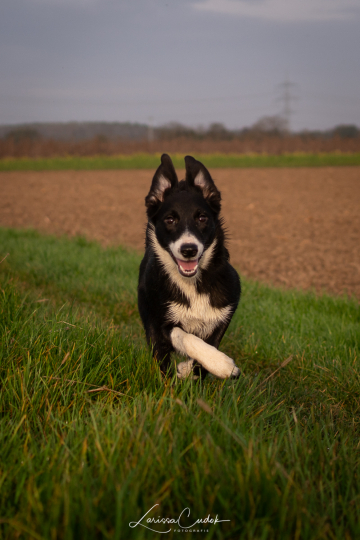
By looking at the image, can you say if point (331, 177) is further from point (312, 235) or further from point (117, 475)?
point (117, 475)

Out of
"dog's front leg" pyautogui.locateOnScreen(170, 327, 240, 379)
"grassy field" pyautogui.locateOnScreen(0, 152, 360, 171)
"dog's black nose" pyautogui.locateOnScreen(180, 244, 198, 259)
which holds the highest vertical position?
"grassy field" pyautogui.locateOnScreen(0, 152, 360, 171)

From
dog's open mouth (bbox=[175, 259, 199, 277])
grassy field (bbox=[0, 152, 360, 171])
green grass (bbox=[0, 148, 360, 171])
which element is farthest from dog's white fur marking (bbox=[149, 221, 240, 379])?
grassy field (bbox=[0, 152, 360, 171])

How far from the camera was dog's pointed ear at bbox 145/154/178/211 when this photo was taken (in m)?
3.43

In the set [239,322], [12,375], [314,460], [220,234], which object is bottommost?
[239,322]

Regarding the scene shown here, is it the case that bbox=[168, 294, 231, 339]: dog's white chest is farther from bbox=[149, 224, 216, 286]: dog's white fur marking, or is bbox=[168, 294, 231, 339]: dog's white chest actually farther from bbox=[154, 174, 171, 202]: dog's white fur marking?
bbox=[154, 174, 171, 202]: dog's white fur marking

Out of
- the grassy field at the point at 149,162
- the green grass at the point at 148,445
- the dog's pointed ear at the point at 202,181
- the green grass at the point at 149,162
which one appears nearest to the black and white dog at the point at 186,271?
the dog's pointed ear at the point at 202,181

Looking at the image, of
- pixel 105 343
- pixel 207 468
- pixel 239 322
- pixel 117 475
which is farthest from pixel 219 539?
pixel 239 322

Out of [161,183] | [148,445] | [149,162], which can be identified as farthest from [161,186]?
[149,162]

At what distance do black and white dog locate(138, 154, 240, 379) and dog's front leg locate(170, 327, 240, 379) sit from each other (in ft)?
0.08

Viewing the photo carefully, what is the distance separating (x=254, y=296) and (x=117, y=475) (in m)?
4.41

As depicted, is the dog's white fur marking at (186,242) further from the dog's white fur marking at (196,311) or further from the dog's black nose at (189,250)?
the dog's white fur marking at (196,311)

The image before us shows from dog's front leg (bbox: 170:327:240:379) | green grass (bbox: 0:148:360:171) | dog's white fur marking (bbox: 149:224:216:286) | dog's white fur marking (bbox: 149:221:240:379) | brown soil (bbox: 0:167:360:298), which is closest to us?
dog's front leg (bbox: 170:327:240:379)

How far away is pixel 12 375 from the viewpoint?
2.39m

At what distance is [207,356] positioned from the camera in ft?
9.39
